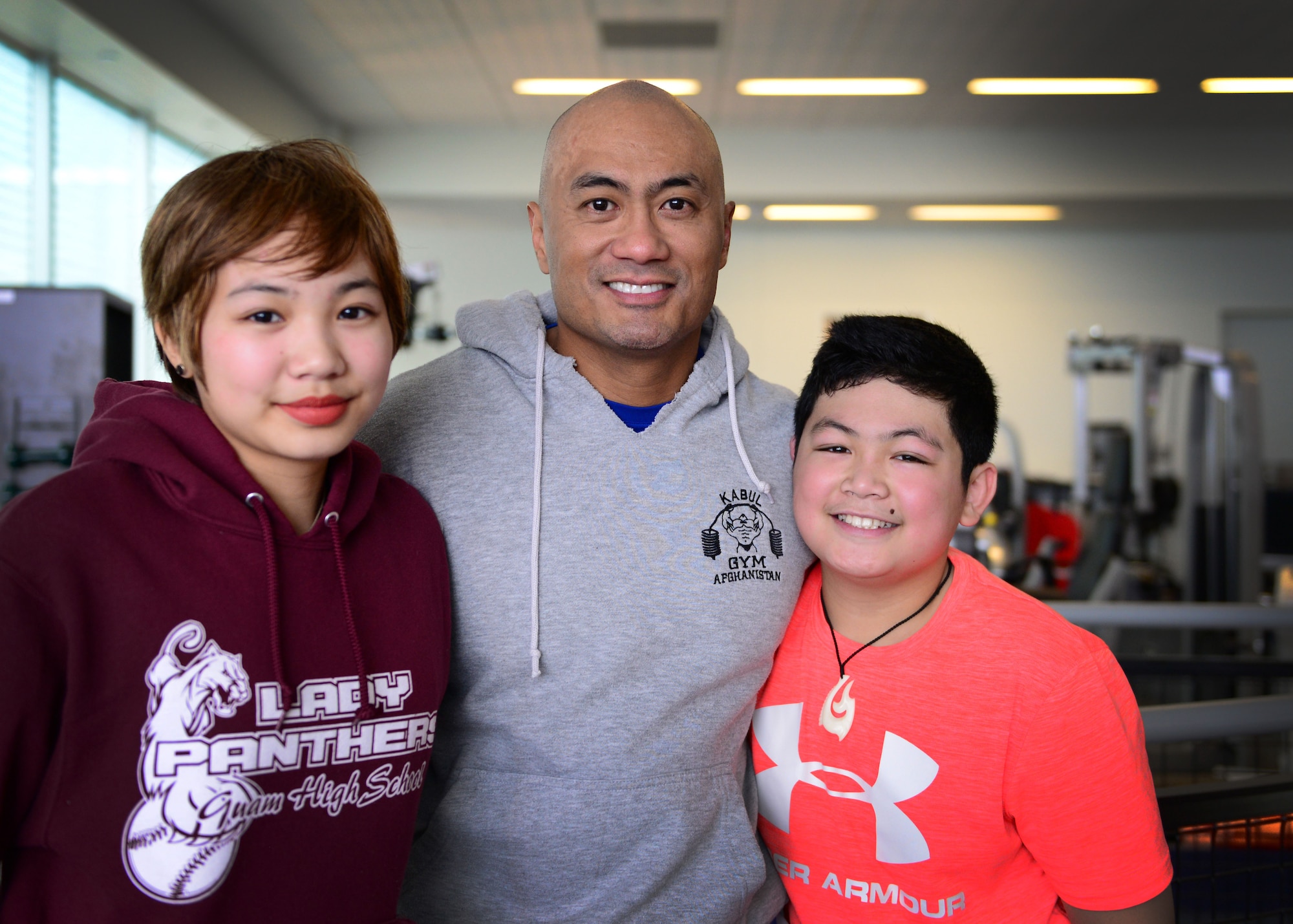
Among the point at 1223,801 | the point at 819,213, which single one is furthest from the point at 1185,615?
the point at 819,213

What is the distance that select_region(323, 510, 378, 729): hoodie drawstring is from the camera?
0.94 m

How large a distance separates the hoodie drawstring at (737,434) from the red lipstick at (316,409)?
629mm

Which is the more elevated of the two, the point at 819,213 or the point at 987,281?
the point at 819,213

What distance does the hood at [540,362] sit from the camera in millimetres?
1350

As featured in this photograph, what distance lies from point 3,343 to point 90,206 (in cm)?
256

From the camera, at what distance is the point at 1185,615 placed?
2352mm

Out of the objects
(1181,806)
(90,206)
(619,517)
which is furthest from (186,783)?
(90,206)

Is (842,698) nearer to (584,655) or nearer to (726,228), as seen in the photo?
(584,655)

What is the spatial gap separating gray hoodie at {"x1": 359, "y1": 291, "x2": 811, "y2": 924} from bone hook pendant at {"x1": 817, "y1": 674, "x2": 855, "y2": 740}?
0.10 metres

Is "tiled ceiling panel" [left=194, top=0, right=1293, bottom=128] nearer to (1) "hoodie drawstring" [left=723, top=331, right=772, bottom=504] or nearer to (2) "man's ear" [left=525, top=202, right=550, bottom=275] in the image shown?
(2) "man's ear" [left=525, top=202, right=550, bottom=275]

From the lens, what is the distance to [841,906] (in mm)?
1242

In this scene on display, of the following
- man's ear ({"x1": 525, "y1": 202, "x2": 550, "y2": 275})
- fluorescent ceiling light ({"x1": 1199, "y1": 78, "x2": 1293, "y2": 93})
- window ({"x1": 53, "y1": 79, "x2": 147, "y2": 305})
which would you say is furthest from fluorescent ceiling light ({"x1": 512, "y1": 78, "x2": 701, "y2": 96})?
man's ear ({"x1": 525, "y1": 202, "x2": 550, "y2": 275})

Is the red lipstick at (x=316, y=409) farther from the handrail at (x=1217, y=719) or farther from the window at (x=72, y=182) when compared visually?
the window at (x=72, y=182)

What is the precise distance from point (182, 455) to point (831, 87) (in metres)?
6.03
